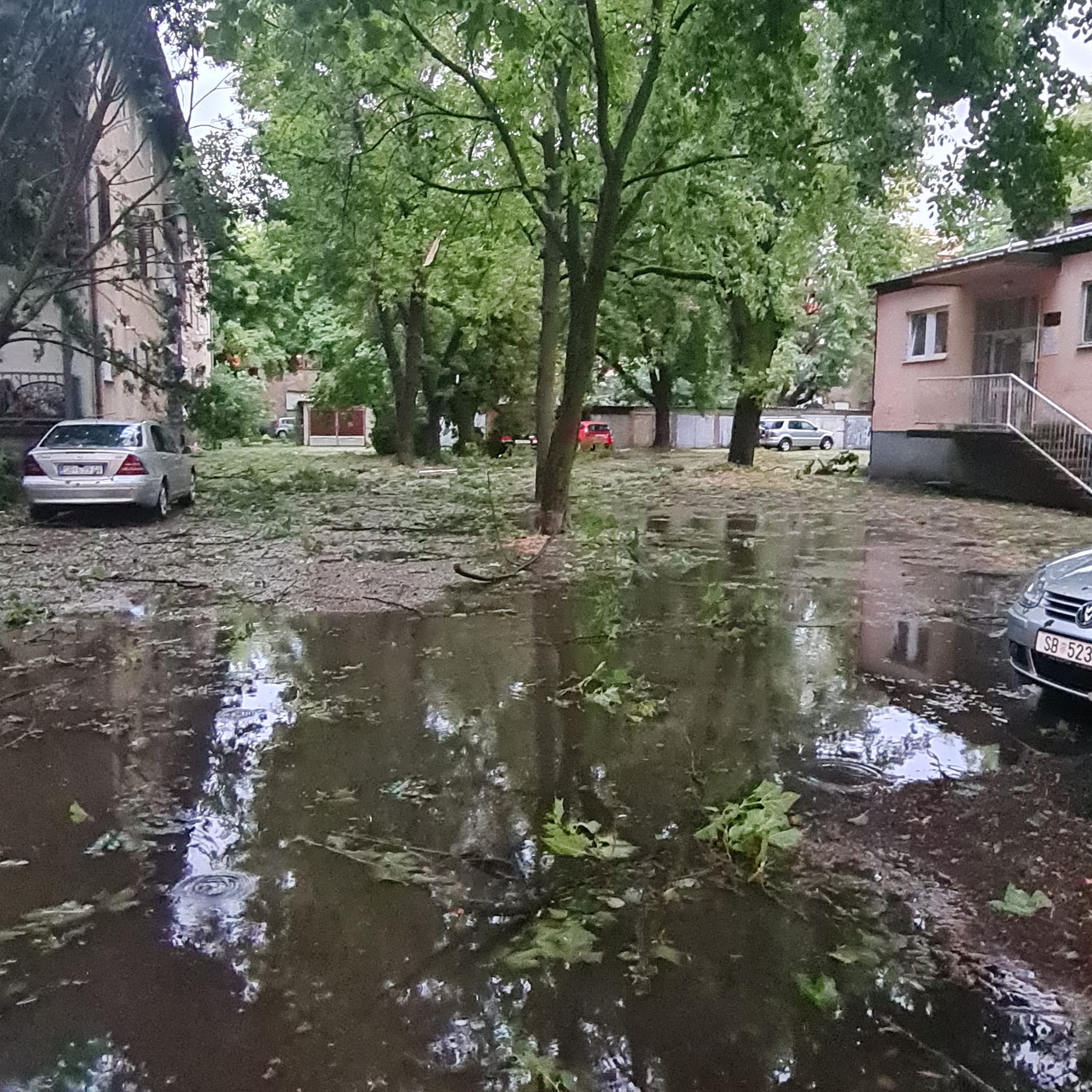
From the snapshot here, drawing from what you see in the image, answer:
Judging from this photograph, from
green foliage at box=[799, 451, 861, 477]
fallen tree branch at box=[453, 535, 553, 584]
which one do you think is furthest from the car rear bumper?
green foliage at box=[799, 451, 861, 477]

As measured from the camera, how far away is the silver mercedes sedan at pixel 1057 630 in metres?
6.13

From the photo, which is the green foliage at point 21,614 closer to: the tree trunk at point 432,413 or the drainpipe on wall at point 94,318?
the drainpipe on wall at point 94,318

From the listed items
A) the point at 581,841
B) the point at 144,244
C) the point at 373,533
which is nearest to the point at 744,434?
the point at 144,244

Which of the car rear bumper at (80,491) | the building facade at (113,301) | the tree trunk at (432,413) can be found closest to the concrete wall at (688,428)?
the tree trunk at (432,413)

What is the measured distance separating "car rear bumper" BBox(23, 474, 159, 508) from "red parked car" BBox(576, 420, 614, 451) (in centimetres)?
2968

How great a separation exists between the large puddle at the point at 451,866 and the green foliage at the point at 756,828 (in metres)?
0.17

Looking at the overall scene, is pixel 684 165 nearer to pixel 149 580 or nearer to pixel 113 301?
pixel 149 580

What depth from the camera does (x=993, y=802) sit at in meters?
5.28

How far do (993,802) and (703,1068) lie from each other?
2.73 m

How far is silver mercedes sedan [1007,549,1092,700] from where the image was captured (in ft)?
20.1

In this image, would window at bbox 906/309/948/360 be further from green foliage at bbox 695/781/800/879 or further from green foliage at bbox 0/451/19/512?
green foliage at bbox 695/781/800/879

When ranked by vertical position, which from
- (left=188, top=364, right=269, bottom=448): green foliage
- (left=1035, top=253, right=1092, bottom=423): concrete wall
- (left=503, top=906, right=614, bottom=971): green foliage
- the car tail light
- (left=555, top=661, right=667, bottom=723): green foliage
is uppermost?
(left=1035, top=253, right=1092, bottom=423): concrete wall

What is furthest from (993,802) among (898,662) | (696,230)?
(696,230)

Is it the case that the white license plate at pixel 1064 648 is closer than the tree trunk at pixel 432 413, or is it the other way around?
the white license plate at pixel 1064 648
